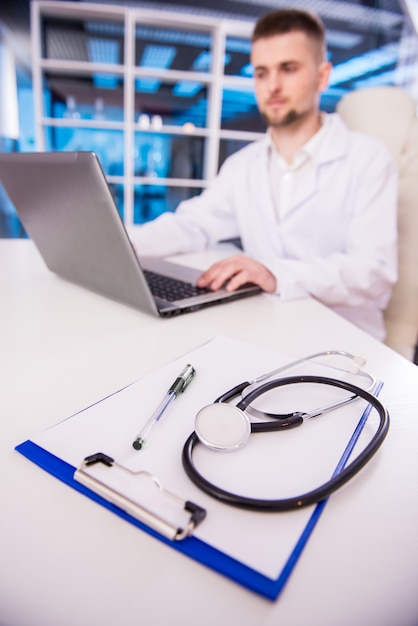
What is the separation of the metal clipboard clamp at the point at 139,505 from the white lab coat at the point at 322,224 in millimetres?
534

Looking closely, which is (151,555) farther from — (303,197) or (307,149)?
(307,149)

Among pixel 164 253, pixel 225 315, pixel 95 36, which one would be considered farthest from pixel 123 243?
pixel 95 36

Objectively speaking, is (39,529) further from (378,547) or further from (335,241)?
(335,241)

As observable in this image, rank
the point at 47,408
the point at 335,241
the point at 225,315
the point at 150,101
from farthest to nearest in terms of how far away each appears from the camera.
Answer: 1. the point at 150,101
2. the point at 335,241
3. the point at 225,315
4. the point at 47,408

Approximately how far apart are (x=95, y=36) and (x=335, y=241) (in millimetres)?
4031

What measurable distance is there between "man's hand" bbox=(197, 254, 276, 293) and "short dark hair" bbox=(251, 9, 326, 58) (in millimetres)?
880

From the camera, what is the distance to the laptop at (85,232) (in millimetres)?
479

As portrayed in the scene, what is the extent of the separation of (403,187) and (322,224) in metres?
0.23

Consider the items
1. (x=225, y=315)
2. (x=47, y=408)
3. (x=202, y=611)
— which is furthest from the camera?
(x=225, y=315)

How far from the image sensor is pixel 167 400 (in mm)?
348

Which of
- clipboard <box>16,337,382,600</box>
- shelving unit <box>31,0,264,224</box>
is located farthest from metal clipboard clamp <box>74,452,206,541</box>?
shelving unit <box>31,0,264,224</box>

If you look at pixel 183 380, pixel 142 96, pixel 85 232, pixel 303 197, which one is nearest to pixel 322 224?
pixel 303 197

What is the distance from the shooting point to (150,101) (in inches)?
154

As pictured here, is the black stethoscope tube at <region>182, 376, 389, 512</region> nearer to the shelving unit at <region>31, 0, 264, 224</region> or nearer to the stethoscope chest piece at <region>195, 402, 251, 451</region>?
the stethoscope chest piece at <region>195, 402, 251, 451</region>
